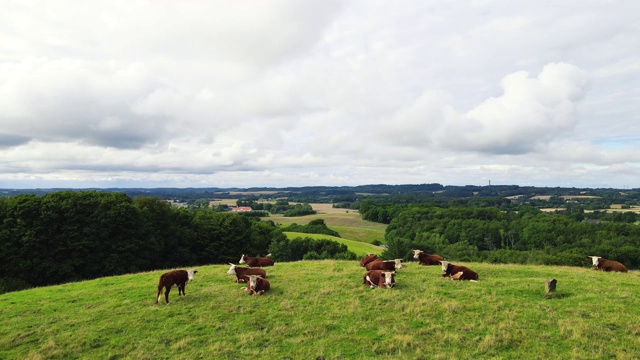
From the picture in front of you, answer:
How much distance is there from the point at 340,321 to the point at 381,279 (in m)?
4.13

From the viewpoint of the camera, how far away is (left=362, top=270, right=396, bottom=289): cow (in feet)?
46.4

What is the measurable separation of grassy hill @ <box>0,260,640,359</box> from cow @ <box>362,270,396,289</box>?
487 mm

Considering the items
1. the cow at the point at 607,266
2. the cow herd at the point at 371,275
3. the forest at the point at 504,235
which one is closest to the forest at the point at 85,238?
the cow herd at the point at 371,275

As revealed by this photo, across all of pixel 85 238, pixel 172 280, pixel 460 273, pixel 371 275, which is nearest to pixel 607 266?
pixel 460 273

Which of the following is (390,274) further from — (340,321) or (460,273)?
(340,321)

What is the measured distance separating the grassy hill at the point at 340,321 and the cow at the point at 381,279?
0.49m

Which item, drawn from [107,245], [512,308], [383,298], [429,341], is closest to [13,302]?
[383,298]

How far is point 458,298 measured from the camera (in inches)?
496

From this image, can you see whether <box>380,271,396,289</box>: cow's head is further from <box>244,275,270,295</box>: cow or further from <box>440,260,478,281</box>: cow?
<box>244,275,270,295</box>: cow

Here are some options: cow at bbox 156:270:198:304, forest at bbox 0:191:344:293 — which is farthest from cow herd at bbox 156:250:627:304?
forest at bbox 0:191:344:293

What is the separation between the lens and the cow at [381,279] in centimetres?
1415

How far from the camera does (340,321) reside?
10.8 m

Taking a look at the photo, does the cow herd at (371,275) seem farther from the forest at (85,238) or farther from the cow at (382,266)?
the forest at (85,238)

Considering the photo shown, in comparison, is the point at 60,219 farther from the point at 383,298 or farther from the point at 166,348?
the point at 383,298
